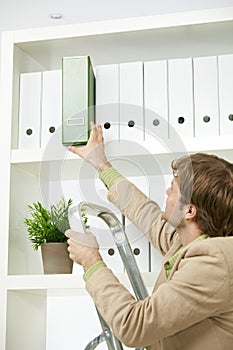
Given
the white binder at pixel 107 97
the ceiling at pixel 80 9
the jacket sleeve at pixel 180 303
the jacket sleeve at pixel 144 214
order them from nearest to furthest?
the jacket sleeve at pixel 180 303, the jacket sleeve at pixel 144 214, the white binder at pixel 107 97, the ceiling at pixel 80 9

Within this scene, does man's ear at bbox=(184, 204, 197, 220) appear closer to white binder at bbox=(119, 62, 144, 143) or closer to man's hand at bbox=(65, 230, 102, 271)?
man's hand at bbox=(65, 230, 102, 271)

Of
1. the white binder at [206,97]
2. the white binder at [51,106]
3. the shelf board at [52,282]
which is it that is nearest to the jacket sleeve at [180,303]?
the shelf board at [52,282]

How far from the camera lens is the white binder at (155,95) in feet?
6.24

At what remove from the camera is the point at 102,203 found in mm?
1591

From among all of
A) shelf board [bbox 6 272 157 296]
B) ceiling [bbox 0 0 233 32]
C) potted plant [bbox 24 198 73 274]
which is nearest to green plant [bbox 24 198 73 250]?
potted plant [bbox 24 198 73 274]

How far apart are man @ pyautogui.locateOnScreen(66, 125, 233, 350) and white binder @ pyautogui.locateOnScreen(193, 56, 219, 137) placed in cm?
44

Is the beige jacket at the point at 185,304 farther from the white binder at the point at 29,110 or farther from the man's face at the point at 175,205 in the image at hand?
the white binder at the point at 29,110

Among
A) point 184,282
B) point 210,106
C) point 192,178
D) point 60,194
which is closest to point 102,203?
point 60,194

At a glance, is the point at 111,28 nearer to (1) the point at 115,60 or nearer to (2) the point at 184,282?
(1) the point at 115,60

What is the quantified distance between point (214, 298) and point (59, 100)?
97 centimetres

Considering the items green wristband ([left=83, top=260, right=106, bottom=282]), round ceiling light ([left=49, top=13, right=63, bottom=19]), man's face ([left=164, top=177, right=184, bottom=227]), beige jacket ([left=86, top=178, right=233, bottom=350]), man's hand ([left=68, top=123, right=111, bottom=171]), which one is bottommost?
beige jacket ([left=86, top=178, right=233, bottom=350])

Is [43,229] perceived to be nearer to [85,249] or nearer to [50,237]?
[50,237]

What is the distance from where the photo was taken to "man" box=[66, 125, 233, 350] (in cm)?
126

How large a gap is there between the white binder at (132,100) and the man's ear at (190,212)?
52cm
